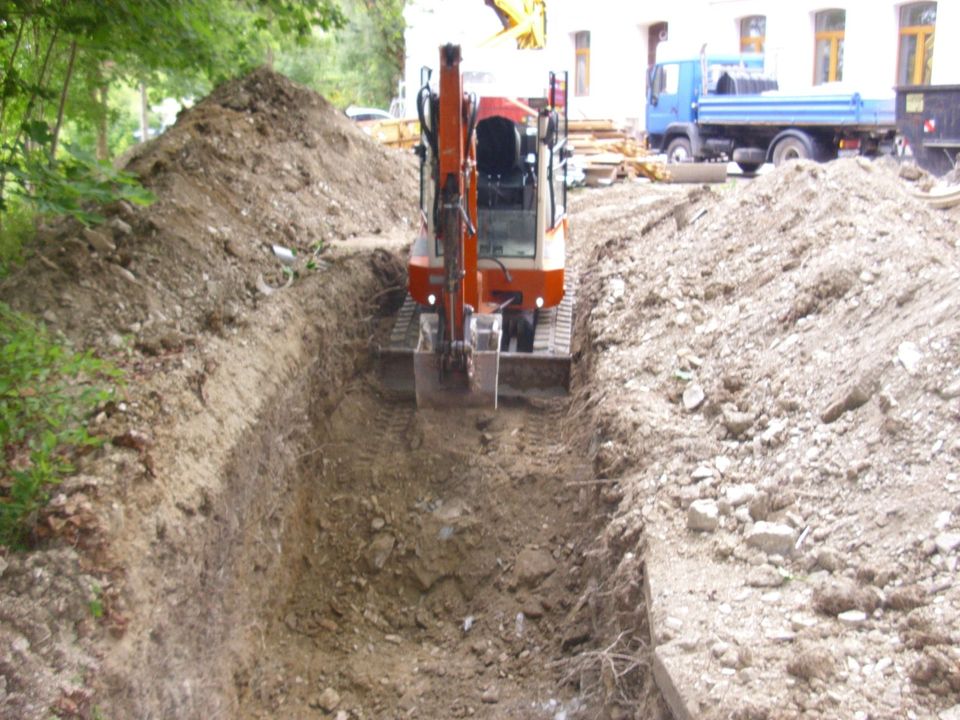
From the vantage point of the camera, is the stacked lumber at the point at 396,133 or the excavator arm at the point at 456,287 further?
the stacked lumber at the point at 396,133

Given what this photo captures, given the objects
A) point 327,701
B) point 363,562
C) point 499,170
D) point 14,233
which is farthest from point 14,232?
point 327,701

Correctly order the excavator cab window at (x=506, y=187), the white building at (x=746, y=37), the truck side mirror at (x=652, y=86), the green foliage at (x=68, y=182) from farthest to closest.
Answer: the truck side mirror at (x=652, y=86) → the white building at (x=746, y=37) → the excavator cab window at (x=506, y=187) → the green foliage at (x=68, y=182)

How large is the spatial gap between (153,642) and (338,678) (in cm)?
148

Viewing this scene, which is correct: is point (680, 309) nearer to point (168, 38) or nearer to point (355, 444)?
point (355, 444)

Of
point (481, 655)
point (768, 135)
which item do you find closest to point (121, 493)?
point (481, 655)

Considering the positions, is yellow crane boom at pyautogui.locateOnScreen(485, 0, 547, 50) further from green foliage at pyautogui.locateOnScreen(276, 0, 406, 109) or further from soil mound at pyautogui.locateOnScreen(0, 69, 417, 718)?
green foliage at pyautogui.locateOnScreen(276, 0, 406, 109)

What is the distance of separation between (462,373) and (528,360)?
0.99 metres

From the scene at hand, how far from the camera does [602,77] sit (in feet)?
86.0

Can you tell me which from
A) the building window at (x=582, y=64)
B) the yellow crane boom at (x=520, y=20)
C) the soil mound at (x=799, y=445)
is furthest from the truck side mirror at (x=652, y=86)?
the soil mound at (x=799, y=445)

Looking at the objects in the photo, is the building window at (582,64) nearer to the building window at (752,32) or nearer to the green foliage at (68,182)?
the building window at (752,32)

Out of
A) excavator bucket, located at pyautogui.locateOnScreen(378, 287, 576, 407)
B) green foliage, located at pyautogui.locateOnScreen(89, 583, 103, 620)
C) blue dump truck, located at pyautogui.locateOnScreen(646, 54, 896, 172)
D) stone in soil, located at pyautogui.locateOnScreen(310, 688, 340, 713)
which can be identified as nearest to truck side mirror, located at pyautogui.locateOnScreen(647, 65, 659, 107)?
blue dump truck, located at pyautogui.locateOnScreen(646, 54, 896, 172)

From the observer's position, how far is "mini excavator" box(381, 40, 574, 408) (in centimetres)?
770

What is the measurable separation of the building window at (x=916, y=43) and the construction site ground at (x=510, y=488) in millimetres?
11288

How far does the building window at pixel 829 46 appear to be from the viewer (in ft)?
70.0
